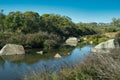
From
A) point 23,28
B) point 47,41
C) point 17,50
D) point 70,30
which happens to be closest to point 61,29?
point 70,30

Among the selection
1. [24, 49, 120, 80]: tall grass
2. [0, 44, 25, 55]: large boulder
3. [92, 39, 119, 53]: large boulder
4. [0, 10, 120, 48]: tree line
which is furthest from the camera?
[0, 10, 120, 48]: tree line

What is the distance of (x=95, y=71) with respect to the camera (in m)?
6.98

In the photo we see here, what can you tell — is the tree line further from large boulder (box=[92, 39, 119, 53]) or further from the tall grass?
the tall grass

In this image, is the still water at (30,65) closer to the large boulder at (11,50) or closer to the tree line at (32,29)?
the large boulder at (11,50)

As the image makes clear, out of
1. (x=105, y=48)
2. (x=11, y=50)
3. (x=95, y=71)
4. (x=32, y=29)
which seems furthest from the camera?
(x=32, y=29)

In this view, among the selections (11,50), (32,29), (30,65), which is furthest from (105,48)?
(32,29)

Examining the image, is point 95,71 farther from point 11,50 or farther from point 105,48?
point 11,50

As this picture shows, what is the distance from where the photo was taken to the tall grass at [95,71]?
5.93 metres

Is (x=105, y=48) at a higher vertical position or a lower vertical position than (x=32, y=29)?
higher

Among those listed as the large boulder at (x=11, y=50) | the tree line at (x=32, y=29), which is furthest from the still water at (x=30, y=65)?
the tree line at (x=32, y=29)

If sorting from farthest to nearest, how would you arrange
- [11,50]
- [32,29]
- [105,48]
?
[32,29]
[11,50]
[105,48]

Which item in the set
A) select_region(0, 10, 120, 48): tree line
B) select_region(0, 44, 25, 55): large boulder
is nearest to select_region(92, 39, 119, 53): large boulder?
select_region(0, 44, 25, 55): large boulder

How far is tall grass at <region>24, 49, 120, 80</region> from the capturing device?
5.93 metres

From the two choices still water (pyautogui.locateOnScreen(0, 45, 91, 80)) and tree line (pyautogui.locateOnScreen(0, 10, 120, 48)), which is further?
tree line (pyautogui.locateOnScreen(0, 10, 120, 48))
